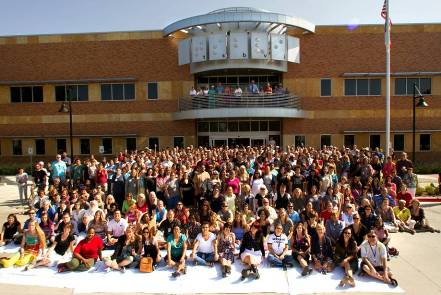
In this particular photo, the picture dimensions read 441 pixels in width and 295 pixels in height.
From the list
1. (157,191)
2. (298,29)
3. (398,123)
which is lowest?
(157,191)

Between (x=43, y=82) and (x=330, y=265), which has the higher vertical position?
(x=43, y=82)

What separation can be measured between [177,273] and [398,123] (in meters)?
24.6

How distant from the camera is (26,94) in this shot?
28.7 meters

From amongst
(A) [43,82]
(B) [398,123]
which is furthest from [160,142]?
(B) [398,123]

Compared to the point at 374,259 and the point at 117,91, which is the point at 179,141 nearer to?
the point at 117,91

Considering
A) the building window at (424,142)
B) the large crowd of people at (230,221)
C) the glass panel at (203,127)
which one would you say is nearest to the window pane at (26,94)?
the glass panel at (203,127)

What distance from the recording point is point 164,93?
91.6ft

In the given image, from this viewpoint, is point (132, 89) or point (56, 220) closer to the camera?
point (56, 220)

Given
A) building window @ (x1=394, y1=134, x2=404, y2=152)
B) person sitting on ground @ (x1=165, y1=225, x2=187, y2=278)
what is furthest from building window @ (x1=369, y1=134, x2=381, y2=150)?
person sitting on ground @ (x1=165, y1=225, x2=187, y2=278)

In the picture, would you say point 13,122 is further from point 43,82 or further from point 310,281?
point 310,281

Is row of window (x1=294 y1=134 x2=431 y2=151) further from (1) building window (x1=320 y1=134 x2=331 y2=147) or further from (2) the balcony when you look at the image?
(2) the balcony

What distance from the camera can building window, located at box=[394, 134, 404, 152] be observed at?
27500 millimetres

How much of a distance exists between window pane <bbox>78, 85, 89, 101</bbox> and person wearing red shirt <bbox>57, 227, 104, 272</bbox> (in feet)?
71.7

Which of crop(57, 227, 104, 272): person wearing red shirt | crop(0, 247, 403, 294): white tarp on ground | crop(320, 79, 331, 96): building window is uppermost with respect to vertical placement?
crop(320, 79, 331, 96): building window
